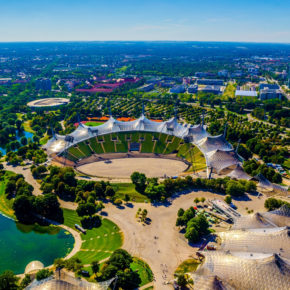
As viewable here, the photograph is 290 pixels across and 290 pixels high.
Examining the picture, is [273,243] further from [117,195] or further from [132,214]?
[117,195]

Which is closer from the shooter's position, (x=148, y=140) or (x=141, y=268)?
(x=141, y=268)

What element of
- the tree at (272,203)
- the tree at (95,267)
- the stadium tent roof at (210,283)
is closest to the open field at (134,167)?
the tree at (272,203)

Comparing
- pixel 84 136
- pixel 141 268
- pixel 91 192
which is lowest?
pixel 141 268

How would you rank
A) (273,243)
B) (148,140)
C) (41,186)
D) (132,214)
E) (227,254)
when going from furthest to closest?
(148,140) → (41,186) → (132,214) → (273,243) → (227,254)

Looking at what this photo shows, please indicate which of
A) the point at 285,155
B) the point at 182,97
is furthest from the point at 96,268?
the point at 182,97

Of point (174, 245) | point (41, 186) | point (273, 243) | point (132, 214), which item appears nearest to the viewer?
point (273, 243)

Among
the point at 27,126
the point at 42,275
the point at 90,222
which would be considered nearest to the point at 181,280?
the point at 42,275

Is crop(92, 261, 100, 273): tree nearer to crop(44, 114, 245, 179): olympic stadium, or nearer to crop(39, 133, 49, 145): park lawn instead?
crop(44, 114, 245, 179): olympic stadium

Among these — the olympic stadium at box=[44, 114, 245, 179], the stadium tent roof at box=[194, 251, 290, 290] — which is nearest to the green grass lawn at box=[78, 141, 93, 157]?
the olympic stadium at box=[44, 114, 245, 179]
